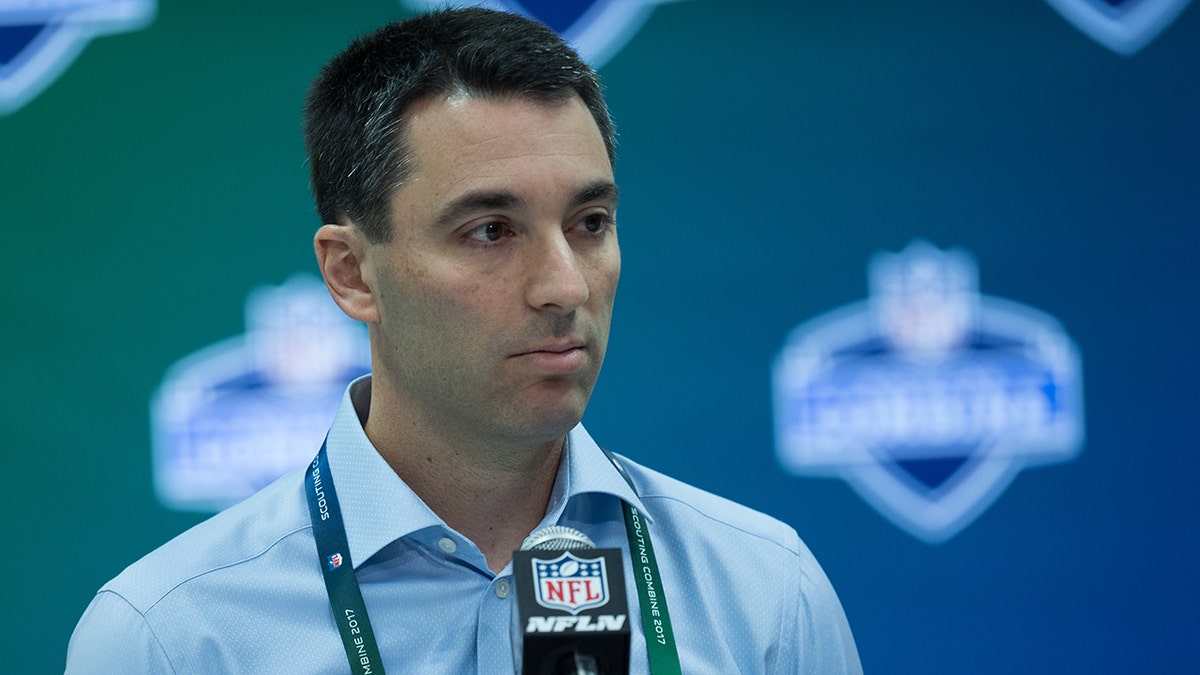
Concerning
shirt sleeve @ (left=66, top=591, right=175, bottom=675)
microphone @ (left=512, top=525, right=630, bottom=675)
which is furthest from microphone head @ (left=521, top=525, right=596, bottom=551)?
shirt sleeve @ (left=66, top=591, right=175, bottom=675)

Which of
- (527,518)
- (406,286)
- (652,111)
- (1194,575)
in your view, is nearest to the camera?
(406,286)

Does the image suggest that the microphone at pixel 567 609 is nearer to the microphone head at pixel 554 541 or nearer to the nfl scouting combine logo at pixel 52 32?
the microphone head at pixel 554 541

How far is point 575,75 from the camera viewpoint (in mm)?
1537

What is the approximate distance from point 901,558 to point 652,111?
1192 mm

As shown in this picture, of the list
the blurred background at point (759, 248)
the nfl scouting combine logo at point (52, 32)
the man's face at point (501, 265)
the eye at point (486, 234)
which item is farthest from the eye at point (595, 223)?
the nfl scouting combine logo at point (52, 32)

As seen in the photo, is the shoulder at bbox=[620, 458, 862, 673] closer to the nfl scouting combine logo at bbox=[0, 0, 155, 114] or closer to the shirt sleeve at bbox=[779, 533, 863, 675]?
the shirt sleeve at bbox=[779, 533, 863, 675]

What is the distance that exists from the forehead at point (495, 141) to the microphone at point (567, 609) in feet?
1.46

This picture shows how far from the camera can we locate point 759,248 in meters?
3.03

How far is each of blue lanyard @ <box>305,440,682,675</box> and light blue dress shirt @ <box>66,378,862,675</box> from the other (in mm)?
14

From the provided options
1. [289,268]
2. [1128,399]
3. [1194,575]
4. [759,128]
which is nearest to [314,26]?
[289,268]

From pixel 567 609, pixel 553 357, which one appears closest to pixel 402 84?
pixel 553 357

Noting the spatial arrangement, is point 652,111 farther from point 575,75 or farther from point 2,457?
point 2,457

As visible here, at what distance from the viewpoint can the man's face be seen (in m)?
1.41

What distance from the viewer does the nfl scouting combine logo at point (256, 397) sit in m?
3.10
